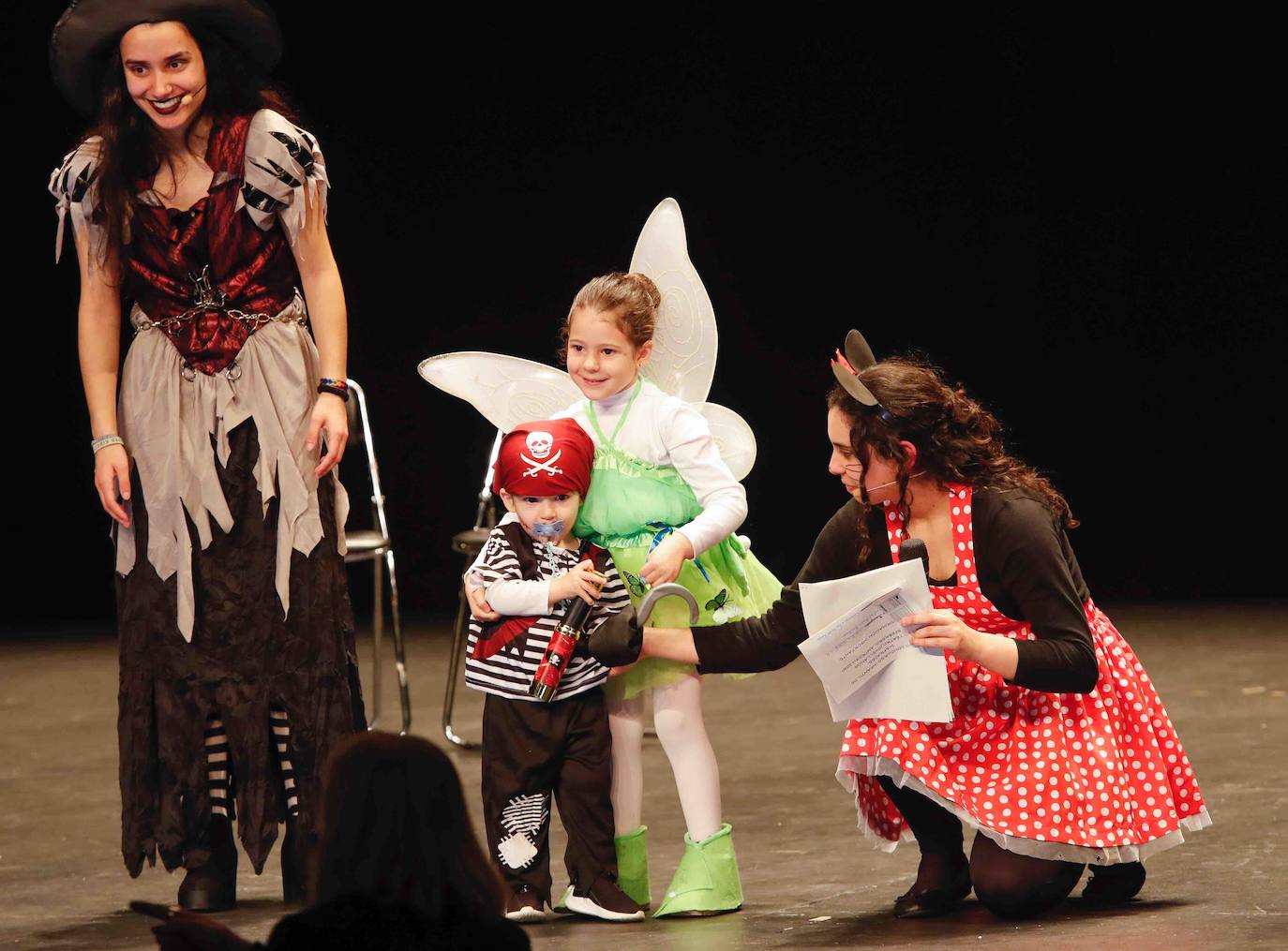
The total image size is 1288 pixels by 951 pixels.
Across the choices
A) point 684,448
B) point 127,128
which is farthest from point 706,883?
point 127,128

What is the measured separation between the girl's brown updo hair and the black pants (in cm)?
53

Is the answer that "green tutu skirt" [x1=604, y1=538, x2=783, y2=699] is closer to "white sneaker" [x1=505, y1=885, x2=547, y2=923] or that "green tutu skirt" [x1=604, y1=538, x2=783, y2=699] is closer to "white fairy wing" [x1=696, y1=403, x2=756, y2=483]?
"white fairy wing" [x1=696, y1=403, x2=756, y2=483]

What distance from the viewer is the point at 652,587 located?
273 centimetres

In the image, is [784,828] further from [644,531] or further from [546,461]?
[546,461]

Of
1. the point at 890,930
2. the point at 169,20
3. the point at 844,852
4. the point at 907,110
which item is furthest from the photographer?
the point at 907,110

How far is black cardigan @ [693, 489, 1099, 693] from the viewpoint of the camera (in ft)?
8.45

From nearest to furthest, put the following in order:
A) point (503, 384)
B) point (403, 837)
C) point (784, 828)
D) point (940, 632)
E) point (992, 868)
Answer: point (403, 837), point (940, 632), point (992, 868), point (503, 384), point (784, 828)

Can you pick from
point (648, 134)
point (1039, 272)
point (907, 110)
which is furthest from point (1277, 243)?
point (648, 134)

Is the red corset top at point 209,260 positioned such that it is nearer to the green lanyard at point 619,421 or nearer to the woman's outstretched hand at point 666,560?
the green lanyard at point 619,421

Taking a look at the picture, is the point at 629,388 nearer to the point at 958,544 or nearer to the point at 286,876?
the point at 958,544

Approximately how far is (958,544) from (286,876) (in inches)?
44.2

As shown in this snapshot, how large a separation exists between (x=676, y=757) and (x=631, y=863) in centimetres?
16

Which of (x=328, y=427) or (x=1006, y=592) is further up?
(x=328, y=427)

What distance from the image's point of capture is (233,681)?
2.91 m
